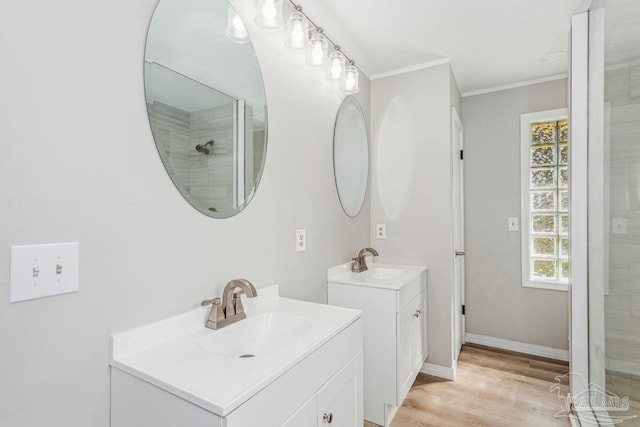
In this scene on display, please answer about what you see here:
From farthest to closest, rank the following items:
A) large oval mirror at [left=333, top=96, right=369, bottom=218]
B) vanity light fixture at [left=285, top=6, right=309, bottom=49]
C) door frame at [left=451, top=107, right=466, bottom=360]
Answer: door frame at [left=451, top=107, right=466, bottom=360]
large oval mirror at [left=333, top=96, right=369, bottom=218]
vanity light fixture at [left=285, top=6, right=309, bottom=49]

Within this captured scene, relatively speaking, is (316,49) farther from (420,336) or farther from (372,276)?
(420,336)

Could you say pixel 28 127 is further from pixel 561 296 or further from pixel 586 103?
pixel 561 296

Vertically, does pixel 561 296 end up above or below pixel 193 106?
below

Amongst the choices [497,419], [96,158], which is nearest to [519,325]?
[497,419]

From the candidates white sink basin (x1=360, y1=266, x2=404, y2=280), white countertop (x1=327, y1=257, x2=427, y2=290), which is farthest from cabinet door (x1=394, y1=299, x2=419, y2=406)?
white sink basin (x1=360, y1=266, x2=404, y2=280)

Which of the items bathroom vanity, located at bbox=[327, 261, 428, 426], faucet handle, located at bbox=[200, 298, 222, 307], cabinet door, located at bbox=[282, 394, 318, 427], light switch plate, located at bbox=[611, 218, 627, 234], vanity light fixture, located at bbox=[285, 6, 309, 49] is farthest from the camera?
bathroom vanity, located at bbox=[327, 261, 428, 426]

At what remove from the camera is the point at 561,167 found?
8.80ft

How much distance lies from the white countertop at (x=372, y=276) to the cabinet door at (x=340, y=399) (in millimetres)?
675

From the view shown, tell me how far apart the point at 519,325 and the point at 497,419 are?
1.20 metres

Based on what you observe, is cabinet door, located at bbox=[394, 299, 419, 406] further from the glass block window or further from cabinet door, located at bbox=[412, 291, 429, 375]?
the glass block window

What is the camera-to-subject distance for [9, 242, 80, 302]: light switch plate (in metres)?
0.72

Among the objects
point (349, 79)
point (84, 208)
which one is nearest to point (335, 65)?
point (349, 79)

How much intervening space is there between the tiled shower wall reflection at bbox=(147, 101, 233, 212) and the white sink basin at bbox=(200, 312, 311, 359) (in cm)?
46

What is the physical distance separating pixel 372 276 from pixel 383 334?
53cm
